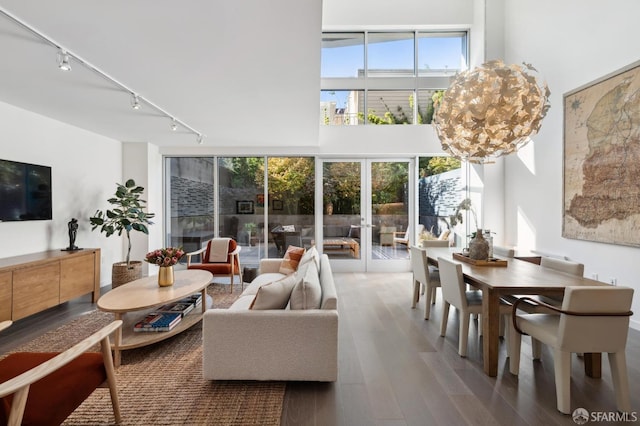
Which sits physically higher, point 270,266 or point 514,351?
point 270,266

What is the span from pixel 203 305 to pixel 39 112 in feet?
10.9

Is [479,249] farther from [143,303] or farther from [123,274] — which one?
[123,274]

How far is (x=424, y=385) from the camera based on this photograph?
88.5 inches

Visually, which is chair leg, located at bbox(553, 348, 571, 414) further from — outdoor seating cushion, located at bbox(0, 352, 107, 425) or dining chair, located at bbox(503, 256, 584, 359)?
outdoor seating cushion, located at bbox(0, 352, 107, 425)

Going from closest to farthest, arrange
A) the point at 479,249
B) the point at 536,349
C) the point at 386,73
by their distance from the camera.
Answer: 1. the point at 536,349
2. the point at 479,249
3. the point at 386,73

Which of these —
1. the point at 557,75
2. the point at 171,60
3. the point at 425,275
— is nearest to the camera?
the point at 171,60

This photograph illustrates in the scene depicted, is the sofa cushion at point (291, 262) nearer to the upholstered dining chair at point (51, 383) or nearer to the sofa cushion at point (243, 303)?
the sofa cushion at point (243, 303)

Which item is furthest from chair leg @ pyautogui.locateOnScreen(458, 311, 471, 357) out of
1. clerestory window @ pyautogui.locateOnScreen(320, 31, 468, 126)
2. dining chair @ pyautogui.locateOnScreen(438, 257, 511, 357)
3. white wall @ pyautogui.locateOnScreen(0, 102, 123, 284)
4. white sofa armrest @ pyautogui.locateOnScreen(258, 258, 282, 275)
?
white wall @ pyautogui.locateOnScreen(0, 102, 123, 284)

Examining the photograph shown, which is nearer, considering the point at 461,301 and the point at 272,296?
the point at 272,296

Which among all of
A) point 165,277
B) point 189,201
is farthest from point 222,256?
point 189,201

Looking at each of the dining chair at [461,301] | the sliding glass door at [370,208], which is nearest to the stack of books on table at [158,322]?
the dining chair at [461,301]

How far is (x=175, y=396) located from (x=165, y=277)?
1.46m

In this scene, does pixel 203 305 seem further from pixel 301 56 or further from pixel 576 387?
pixel 576 387

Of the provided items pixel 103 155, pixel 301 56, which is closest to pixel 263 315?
pixel 301 56
